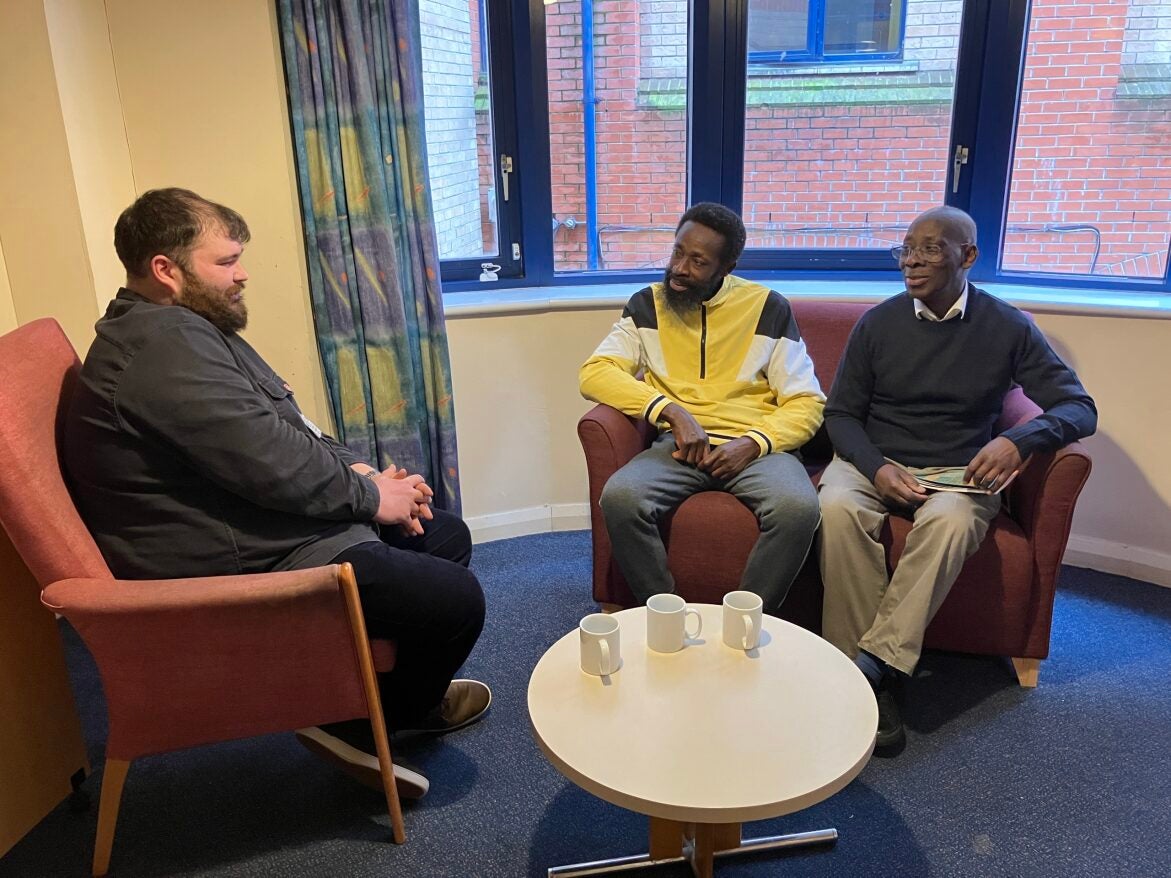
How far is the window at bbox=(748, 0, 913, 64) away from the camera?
3.02 metres

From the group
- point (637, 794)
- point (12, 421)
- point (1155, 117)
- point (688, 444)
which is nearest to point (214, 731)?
point (12, 421)

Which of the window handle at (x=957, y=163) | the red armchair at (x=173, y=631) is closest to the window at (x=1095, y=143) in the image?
the window handle at (x=957, y=163)

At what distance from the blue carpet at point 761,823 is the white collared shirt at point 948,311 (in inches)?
35.9

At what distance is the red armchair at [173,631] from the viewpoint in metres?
1.51

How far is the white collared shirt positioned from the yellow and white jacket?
1.07 feet

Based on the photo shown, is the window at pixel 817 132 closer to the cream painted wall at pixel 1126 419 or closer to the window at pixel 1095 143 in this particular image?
the window at pixel 1095 143

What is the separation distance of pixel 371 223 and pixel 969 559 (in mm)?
1846

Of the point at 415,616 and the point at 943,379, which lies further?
the point at 943,379

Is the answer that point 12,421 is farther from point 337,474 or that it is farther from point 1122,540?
point 1122,540

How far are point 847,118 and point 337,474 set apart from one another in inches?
91.0

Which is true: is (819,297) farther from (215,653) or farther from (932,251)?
(215,653)

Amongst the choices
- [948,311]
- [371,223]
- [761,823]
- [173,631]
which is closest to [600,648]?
[761,823]

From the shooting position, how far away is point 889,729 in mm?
2018

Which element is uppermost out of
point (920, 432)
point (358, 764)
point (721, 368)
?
point (721, 368)
